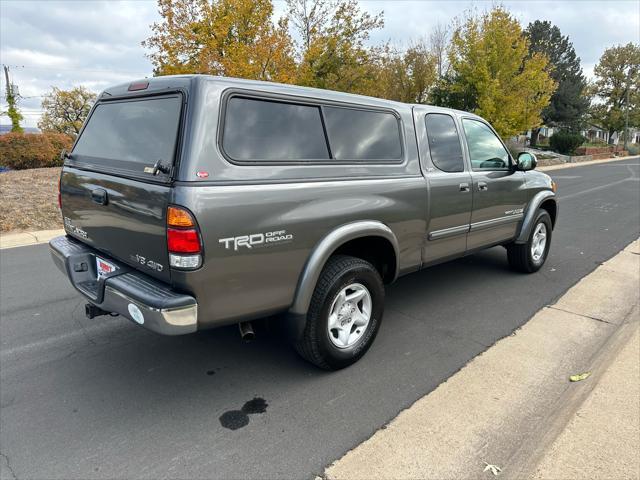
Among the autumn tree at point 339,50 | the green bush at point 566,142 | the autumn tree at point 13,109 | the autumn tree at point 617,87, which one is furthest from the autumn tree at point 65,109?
the autumn tree at point 617,87

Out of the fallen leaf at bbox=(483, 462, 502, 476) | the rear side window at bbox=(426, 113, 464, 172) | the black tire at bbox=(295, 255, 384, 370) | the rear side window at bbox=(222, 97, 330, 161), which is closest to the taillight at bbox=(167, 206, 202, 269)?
the rear side window at bbox=(222, 97, 330, 161)

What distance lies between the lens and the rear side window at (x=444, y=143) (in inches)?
156

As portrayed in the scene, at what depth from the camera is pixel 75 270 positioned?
3.12 metres

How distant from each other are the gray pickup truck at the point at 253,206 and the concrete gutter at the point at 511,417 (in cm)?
78


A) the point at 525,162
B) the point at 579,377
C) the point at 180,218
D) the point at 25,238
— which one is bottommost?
the point at 579,377

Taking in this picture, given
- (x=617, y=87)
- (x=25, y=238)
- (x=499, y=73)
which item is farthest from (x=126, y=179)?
(x=617, y=87)

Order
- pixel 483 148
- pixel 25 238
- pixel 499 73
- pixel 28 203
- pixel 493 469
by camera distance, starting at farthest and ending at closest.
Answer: pixel 499 73 → pixel 28 203 → pixel 25 238 → pixel 483 148 → pixel 493 469

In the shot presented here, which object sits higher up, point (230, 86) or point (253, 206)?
point (230, 86)

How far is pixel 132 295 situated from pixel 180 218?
1.88ft

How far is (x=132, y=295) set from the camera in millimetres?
2529

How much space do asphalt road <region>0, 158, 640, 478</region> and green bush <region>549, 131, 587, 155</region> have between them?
114 feet

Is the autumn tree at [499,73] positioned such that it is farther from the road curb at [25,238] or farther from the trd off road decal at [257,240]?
the trd off road decal at [257,240]

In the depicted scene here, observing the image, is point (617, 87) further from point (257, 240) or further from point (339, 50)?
point (257, 240)

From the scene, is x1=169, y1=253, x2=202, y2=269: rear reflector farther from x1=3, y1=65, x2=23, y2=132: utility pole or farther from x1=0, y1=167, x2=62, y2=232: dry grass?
x1=3, y1=65, x2=23, y2=132: utility pole
